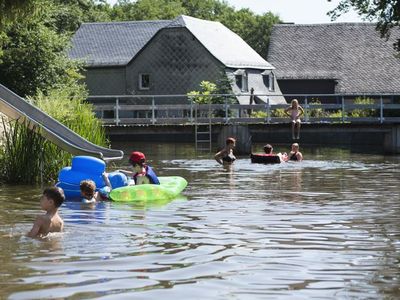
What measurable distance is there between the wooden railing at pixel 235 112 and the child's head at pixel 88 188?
67.5 ft

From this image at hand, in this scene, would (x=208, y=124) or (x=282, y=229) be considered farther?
(x=208, y=124)

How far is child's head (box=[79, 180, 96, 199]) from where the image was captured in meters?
18.2

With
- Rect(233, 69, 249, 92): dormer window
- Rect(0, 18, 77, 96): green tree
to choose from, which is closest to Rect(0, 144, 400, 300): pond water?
Rect(0, 18, 77, 96): green tree

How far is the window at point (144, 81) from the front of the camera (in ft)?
218

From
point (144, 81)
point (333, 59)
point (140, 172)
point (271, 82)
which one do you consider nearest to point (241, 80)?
point (271, 82)

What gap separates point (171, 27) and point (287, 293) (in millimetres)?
56171

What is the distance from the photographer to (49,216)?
1347 centimetres

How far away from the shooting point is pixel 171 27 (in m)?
65.1

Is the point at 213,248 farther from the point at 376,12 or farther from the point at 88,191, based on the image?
the point at 376,12

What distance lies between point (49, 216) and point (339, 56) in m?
60.1

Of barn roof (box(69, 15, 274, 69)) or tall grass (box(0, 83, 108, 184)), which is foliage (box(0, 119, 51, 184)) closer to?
tall grass (box(0, 83, 108, 184))

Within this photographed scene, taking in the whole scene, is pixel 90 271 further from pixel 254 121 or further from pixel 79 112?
A: pixel 254 121

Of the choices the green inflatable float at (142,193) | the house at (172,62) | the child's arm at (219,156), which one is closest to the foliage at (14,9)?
the child's arm at (219,156)

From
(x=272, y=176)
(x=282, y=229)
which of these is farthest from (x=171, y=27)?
(x=282, y=229)
